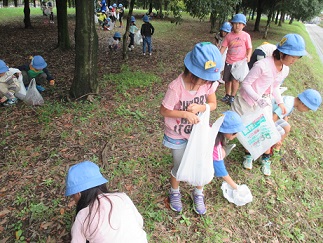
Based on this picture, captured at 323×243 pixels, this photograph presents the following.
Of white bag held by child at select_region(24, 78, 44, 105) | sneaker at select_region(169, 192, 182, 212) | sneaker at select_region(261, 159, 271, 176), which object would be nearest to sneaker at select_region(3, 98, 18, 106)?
white bag held by child at select_region(24, 78, 44, 105)

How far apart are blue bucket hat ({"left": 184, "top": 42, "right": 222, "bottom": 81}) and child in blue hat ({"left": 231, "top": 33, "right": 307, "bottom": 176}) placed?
1.17m

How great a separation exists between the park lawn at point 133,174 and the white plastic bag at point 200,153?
0.67 meters

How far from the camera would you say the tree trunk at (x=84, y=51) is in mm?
4227

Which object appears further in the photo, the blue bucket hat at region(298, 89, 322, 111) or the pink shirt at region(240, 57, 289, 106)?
the blue bucket hat at region(298, 89, 322, 111)

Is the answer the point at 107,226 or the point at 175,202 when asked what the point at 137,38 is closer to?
the point at 175,202

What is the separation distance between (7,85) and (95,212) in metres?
3.61

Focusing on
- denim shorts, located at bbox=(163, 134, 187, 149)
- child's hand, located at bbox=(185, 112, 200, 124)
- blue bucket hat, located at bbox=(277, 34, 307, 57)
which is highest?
blue bucket hat, located at bbox=(277, 34, 307, 57)

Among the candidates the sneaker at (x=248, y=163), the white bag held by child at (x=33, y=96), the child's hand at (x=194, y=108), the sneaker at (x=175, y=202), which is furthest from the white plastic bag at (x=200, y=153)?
the white bag held by child at (x=33, y=96)

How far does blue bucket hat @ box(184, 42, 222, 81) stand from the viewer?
187 cm

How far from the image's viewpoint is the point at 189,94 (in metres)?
2.10

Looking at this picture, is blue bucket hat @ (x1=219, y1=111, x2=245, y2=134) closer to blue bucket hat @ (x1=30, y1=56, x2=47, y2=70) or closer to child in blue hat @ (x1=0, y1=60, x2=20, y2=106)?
child in blue hat @ (x1=0, y1=60, x2=20, y2=106)

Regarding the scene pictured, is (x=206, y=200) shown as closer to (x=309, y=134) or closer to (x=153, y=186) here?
(x=153, y=186)

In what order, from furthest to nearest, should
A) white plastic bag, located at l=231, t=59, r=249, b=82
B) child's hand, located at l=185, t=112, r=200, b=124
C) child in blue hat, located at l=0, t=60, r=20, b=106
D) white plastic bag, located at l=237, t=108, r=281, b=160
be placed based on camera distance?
white plastic bag, located at l=231, t=59, r=249, b=82 < child in blue hat, located at l=0, t=60, r=20, b=106 < white plastic bag, located at l=237, t=108, r=281, b=160 < child's hand, located at l=185, t=112, r=200, b=124

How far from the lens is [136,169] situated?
3.27 meters
